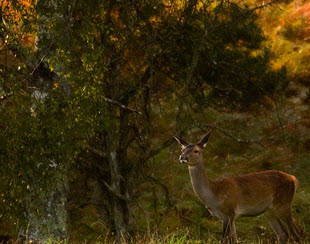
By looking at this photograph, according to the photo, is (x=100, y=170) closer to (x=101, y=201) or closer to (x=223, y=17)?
(x=101, y=201)

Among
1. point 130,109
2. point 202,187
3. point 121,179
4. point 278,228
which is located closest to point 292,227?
point 278,228

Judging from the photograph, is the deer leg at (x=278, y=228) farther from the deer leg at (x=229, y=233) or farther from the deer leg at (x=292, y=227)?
the deer leg at (x=229, y=233)

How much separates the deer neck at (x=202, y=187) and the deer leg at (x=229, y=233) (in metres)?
0.49

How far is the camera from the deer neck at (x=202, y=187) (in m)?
13.9

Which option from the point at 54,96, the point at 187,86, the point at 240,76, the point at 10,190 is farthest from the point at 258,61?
the point at 10,190

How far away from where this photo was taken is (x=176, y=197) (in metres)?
24.7

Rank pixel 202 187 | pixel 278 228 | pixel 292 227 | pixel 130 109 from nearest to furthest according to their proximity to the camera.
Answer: pixel 202 187 → pixel 292 227 → pixel 278 228 → pixel 130 109

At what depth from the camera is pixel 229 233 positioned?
45.1 ft

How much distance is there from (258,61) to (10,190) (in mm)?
10780

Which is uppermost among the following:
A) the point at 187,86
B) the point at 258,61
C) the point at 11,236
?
the point at 258,61

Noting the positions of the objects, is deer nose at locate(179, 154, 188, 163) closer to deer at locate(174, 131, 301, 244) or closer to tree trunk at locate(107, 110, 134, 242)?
deer at locate(174, 131, 301, 244)

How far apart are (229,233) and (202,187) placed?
1226 mm

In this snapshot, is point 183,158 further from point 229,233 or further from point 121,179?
point 121,179

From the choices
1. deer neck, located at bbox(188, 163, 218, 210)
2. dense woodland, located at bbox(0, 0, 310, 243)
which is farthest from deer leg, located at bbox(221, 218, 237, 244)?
dense woodland, located at bbox(0, 0, 310, 243)
